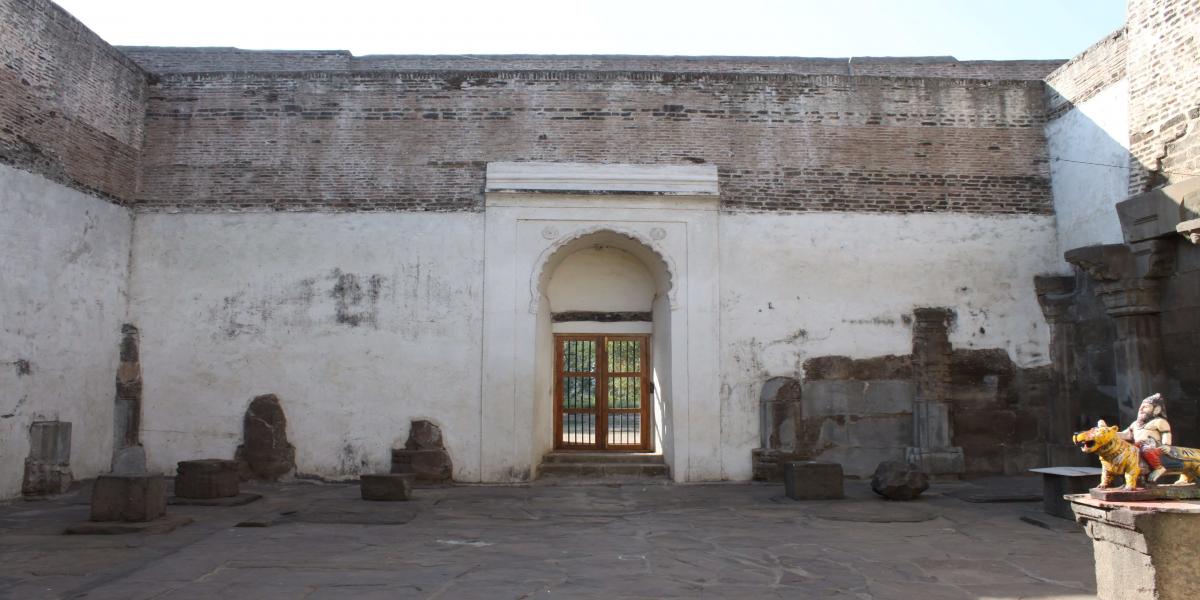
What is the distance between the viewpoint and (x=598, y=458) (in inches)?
416

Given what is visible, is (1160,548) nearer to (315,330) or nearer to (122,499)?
(122,499)

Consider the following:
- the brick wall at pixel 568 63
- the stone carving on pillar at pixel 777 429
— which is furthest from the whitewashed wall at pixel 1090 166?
the brick wall at pixel 568 63

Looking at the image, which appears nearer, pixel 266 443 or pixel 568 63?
pixel 266 443

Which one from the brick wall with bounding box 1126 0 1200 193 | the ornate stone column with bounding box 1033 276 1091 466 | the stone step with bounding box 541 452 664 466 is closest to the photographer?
the brick wall with bounding box 1126 0 1200 193

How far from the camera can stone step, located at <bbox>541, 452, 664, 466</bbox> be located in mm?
10453

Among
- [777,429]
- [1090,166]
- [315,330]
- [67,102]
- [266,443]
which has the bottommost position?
[266,443]

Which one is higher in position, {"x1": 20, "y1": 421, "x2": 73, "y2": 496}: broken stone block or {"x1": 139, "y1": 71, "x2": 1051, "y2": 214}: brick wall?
{"x1": 139, "y1": 71, "x2": 1051, "y2": 214}: brick wall

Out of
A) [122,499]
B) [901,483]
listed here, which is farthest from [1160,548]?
[122,499]

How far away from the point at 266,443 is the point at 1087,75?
1031 centimetres

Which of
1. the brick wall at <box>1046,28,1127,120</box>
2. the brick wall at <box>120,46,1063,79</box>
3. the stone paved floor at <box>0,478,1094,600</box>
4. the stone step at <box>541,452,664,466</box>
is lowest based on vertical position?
the stone paved floor at <box>0,478,1094,600</box>

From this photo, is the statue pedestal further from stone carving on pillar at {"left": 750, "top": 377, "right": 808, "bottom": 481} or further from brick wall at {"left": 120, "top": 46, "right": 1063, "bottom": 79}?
brick wall at {"left": 120, "top": 46, "right": 1063, "bottom": 79}

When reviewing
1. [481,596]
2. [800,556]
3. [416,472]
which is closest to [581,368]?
[416,472]

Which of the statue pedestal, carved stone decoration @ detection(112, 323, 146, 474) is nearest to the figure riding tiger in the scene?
the statue pedestal

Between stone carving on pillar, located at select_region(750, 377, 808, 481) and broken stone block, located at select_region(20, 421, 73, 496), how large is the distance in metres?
7.42
